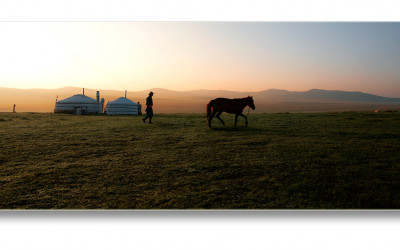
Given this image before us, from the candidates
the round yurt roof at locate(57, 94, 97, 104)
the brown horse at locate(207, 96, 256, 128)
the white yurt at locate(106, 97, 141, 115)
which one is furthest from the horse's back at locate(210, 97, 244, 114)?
the round yurt roof at locate(57, 94, 97, 104)

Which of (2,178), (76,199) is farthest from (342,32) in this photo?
(2,178)

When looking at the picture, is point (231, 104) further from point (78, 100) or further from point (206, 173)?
point (78, 100)

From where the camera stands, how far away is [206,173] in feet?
18.1

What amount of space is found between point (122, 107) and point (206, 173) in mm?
24338

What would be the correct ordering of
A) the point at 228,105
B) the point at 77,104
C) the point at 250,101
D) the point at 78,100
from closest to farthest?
the point at 228,105 < the point at 250,101 < the point at 77,104 < the point at 78,100

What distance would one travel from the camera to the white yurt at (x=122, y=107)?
27922mm

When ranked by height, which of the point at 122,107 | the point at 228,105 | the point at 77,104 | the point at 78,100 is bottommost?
the point at 228,105

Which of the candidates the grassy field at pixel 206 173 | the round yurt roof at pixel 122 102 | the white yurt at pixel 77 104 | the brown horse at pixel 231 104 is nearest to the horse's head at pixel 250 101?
the brown horse at pixel 231 104

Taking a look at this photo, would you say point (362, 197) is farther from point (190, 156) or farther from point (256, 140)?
point (256, 140)

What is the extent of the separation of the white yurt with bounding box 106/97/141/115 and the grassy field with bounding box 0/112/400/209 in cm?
1915

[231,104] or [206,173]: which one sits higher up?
[231,104]

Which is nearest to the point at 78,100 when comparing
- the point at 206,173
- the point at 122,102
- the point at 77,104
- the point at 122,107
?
the point at 77,104

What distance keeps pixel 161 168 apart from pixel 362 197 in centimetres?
397

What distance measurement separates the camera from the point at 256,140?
28.3 ft
